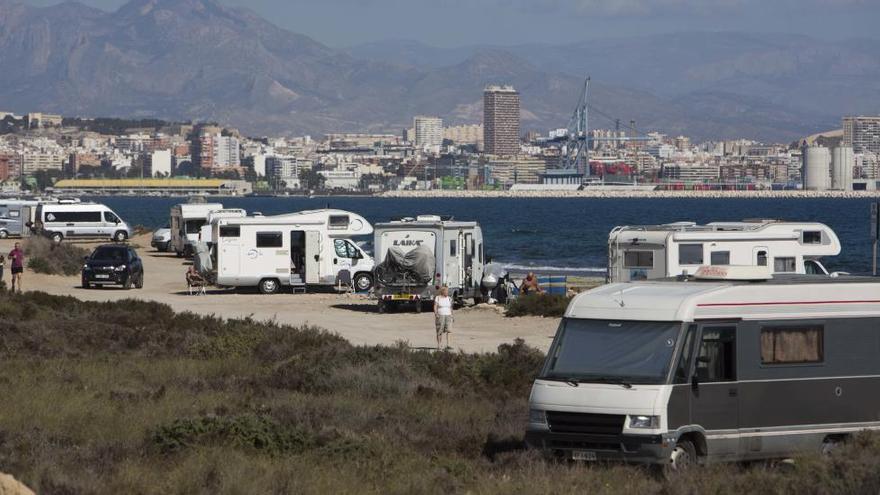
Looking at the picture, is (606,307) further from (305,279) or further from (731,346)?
(305,279)

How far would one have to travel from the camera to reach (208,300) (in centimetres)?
3878

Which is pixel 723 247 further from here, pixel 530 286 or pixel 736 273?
pixel 736 273

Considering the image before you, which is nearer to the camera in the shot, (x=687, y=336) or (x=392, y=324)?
(x=687, y=336)

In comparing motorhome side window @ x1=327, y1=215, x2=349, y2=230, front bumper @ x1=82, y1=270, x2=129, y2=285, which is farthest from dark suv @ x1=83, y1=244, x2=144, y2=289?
motorhome side window @ x1=327, y1=215, x2=349, y2=230

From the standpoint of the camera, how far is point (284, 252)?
40.8 m

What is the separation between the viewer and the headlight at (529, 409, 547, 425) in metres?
13.8

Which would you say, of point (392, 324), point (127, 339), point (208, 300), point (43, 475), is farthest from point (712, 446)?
point (208, 300)

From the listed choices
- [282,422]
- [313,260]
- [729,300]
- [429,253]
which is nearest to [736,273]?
[729,300]

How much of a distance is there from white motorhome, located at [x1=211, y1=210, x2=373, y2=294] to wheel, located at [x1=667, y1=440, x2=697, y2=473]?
27.0 m

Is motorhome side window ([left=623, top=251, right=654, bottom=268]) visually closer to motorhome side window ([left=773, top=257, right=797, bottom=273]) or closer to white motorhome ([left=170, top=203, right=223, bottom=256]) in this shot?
motorhome side window ([left=773, top=257, right=797, bottom=273])

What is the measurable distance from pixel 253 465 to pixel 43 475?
1829mm

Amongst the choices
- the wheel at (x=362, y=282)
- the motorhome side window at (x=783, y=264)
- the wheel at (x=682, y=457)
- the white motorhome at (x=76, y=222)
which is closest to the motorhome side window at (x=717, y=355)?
the wheel at (x=682, y=457)

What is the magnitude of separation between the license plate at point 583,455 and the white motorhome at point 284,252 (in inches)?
1060

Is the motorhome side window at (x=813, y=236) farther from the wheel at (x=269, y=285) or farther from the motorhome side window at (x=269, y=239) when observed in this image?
the wheel at (x=269, y=285)
